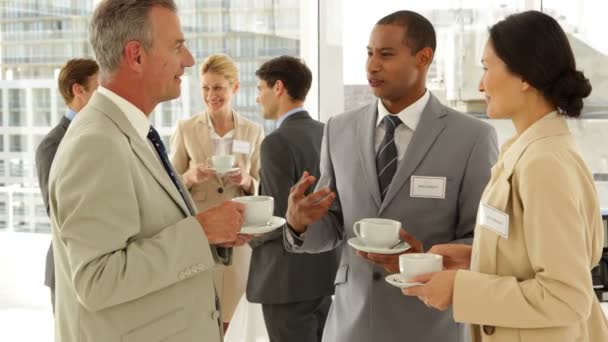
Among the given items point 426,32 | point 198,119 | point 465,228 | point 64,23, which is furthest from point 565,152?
point 64,23

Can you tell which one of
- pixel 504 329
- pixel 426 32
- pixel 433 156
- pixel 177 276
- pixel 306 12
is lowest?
pixel 504 329

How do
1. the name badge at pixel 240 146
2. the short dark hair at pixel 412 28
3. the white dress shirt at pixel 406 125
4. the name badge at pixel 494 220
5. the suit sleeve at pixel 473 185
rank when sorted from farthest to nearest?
the name badge at pixel 240 146, the short dark hair at pixel 412 28, the white dress shirt at pixel 406 125, the suit sleeve at pixel 473 185, the name badge at pixel 494 220

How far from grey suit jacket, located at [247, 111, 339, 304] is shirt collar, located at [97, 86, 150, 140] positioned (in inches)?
59.0

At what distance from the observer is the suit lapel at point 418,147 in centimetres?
216

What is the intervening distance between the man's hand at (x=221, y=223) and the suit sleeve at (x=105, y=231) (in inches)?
4.2

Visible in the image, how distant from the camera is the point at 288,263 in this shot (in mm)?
3285

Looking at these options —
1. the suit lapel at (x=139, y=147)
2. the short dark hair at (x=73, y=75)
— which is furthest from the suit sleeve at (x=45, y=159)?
the suit lapel at (x=139, y=147)

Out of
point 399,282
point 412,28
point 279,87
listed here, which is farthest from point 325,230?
point 279,87

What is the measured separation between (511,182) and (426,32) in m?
0.96

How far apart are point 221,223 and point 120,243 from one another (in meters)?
0.27

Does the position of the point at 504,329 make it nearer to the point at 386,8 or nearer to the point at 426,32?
the point at 426,32

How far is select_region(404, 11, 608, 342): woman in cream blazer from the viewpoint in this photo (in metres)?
1.47

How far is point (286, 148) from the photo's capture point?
325 cm

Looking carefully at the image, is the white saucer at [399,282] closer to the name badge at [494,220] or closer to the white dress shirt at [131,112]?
the name badge at [494,220]
